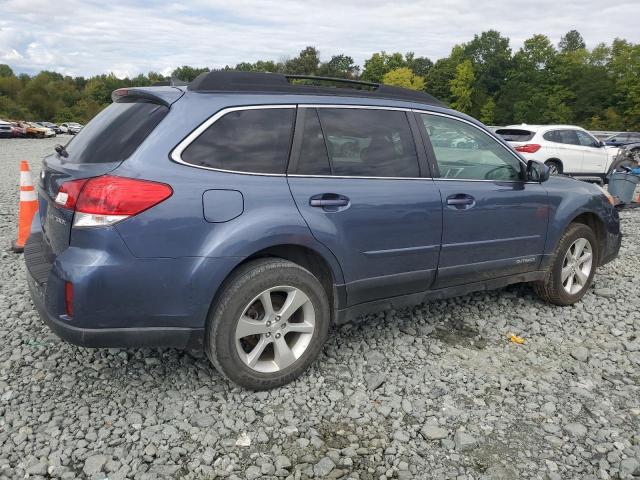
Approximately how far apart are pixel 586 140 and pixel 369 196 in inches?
528

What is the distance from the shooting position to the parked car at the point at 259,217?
2738 mm

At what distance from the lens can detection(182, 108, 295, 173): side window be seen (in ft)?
9.63

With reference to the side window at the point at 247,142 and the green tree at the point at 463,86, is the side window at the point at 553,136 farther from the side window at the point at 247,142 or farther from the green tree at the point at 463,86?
the green tree at the point at 463,86

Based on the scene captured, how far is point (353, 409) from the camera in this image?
3.10 m

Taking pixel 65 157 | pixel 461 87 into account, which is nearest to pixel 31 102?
pixel 461 87

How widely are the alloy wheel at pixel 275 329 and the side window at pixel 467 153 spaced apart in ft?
4.78

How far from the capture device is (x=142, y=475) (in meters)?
2.49

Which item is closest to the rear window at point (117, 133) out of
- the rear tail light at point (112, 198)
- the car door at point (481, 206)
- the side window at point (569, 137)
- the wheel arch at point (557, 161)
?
the rear tail light at point (112, 198)

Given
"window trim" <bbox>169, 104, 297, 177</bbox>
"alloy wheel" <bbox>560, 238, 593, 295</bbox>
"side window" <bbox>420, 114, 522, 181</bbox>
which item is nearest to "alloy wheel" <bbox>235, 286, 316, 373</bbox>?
"window trim" <bbox>169, 104, 297, 177</bbox>

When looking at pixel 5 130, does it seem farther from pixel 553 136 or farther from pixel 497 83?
pixel 497 83

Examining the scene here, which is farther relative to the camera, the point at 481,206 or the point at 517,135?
the point at 517,135

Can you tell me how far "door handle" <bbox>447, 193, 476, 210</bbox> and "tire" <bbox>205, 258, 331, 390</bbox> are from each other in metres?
1.18

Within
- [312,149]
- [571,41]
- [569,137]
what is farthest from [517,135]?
[571,41]

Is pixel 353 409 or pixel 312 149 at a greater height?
pixel 312 149
